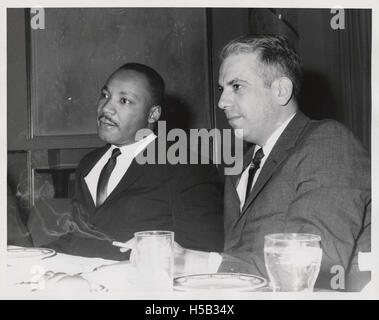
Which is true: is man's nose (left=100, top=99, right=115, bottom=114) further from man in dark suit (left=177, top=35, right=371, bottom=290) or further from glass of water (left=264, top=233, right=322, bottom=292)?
glass of water (left=264, top=233, right=322, bottom=292)

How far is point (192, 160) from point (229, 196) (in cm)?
14

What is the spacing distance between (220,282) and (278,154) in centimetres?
34

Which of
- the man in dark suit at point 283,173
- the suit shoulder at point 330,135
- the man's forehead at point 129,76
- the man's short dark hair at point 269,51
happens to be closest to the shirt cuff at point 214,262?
the man in dark suit at point 283,173

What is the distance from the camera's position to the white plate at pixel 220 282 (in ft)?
2.62

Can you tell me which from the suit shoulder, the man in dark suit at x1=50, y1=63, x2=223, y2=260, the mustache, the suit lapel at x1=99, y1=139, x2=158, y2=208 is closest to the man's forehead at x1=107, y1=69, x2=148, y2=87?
the man in dark suit at x1=50, y1=63, x2=223, y2=260

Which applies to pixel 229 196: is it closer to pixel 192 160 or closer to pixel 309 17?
pixel 192 160

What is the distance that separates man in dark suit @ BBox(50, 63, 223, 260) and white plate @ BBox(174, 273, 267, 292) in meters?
0.26

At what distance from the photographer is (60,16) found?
1.44 metres

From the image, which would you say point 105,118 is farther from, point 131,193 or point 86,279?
point 86,279

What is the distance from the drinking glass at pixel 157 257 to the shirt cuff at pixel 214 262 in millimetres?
149

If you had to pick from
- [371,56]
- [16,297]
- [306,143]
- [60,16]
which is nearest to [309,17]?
[371,56]

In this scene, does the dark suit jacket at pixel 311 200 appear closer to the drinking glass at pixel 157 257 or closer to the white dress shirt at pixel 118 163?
the drinking glass at pixel 157 257

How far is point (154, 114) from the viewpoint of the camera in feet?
4.26

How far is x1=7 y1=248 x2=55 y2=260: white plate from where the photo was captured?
1.02 m
